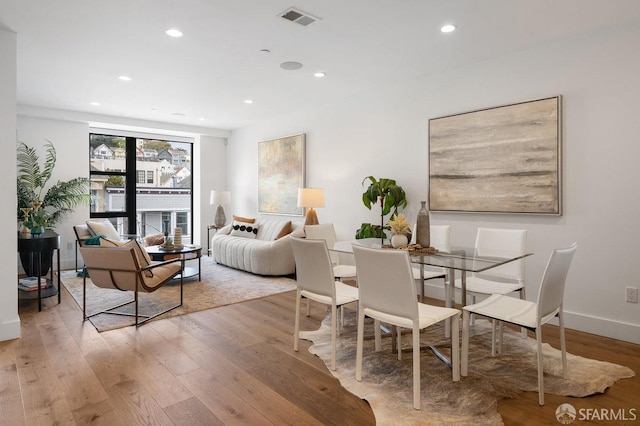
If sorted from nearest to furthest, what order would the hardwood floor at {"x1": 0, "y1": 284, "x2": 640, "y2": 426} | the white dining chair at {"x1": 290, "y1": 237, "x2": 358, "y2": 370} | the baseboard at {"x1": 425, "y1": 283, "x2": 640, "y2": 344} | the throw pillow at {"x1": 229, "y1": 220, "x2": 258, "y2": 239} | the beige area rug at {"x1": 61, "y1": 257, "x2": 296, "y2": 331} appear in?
the hardwood floor at {"x1": 0, "y1": 284, "x2": 640, "y2": 426} < the white dining chair at {"x1": 290, "y1": 237, "x2": 358, "y2": 370} < the baseboard at {"x1": 425, "y1": 283, "x2": 640, "y2": 344} < the beige area rug at {"x1": 61, "y1": 257, "x2": 296, "y2": 331} < the throw pillow at {"x1": 229, "y1": 220, "x2": 258, "y2": 239}

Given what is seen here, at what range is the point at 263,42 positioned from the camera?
3.51 metres

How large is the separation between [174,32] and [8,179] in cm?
185

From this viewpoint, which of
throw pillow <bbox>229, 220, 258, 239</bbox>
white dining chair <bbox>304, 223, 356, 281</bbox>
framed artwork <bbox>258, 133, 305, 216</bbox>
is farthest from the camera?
throw pillow <bbox>229, 220, 258, 239</bbox>

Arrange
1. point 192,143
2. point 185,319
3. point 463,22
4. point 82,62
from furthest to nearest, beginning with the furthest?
point 192,143, point 82,62, point 185,319, point 463,22

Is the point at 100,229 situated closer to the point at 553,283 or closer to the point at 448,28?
the point at 448,28

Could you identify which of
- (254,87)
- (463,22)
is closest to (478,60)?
(463,22)

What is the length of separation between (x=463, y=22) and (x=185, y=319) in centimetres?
361

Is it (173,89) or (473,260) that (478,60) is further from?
(173,89)

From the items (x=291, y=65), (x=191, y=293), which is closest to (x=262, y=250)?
(x=191, y=293)

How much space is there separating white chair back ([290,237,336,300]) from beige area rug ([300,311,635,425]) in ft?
1.70

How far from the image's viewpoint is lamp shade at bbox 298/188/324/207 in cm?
553

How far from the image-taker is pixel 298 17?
3.02m

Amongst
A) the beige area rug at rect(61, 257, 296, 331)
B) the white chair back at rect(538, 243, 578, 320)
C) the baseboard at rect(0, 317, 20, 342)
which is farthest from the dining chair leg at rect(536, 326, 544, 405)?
the baseboard at rect(0, 317, 20, 342)

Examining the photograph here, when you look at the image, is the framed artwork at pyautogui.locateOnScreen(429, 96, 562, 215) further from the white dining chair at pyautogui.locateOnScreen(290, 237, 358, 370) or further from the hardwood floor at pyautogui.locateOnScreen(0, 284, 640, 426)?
the white dining chair at pyautogui.locateOnScreen(290, 237, 358, 370)
